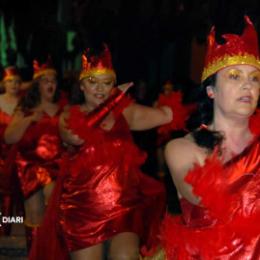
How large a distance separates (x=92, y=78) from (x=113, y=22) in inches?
324

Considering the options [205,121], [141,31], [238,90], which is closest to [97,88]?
[205,121]

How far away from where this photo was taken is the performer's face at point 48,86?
6.64 m

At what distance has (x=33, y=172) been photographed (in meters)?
6.77

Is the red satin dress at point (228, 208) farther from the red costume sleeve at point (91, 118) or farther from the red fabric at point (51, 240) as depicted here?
the red fabric at point (51, 240)

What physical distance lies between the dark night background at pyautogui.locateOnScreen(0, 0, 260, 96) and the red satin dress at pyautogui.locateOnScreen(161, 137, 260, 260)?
6007mm

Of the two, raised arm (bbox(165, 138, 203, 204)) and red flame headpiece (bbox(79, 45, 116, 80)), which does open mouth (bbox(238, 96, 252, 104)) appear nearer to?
raised arm (bbox(165, 138, 203, 204))

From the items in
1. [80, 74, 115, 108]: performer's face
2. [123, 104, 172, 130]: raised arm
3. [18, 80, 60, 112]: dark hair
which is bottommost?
[18, 80, 60, 112]: dark hair

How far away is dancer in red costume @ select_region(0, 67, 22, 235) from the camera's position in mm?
7004

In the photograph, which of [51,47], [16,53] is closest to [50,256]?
[51,47]

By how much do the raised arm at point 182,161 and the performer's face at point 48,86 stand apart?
364 cm

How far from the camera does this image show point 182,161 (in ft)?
10.0

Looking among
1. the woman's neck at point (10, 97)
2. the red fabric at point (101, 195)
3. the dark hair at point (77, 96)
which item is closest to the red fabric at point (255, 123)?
the red fabric at point (101, 195)

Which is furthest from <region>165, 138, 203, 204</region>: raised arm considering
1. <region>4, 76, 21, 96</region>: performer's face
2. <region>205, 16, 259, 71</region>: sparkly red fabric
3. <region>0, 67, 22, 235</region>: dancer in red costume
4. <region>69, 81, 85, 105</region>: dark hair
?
<region>4, 76, 21, 96</region>: performer's face

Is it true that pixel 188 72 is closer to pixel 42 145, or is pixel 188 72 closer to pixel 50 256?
pixel 42 145
